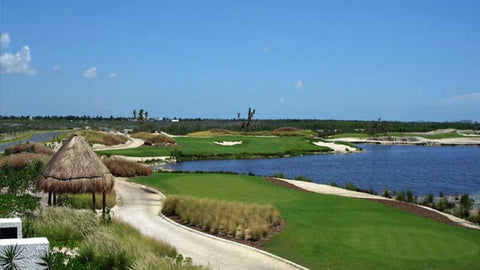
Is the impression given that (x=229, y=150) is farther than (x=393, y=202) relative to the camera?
Yes

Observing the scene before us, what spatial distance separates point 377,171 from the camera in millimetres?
45906

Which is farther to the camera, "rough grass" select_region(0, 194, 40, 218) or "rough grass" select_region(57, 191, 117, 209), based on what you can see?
"rough grass" select_region(57, 191, 117, 209)

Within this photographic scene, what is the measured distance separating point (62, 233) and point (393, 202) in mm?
16211

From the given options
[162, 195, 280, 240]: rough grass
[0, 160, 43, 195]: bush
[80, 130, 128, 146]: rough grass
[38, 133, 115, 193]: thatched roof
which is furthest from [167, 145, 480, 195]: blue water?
[0, 160, 43, 195]: bush

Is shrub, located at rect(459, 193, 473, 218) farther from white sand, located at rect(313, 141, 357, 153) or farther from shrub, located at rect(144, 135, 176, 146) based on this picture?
white sand, located at rect(313, 141, 357, 153)

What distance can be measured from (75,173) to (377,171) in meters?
33.1

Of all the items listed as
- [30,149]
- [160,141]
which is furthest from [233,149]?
[30,149]

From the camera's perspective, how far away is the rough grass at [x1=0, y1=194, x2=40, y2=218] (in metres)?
16.1

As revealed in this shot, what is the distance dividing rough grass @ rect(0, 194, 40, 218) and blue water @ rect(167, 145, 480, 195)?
73.8 ft

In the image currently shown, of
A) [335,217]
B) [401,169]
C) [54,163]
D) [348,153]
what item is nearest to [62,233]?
[54,163]

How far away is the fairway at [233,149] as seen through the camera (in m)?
57.4

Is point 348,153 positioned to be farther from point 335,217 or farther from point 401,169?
point 335,217

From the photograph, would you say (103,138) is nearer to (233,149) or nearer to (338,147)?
(233,149)

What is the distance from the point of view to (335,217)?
19.4 metres
